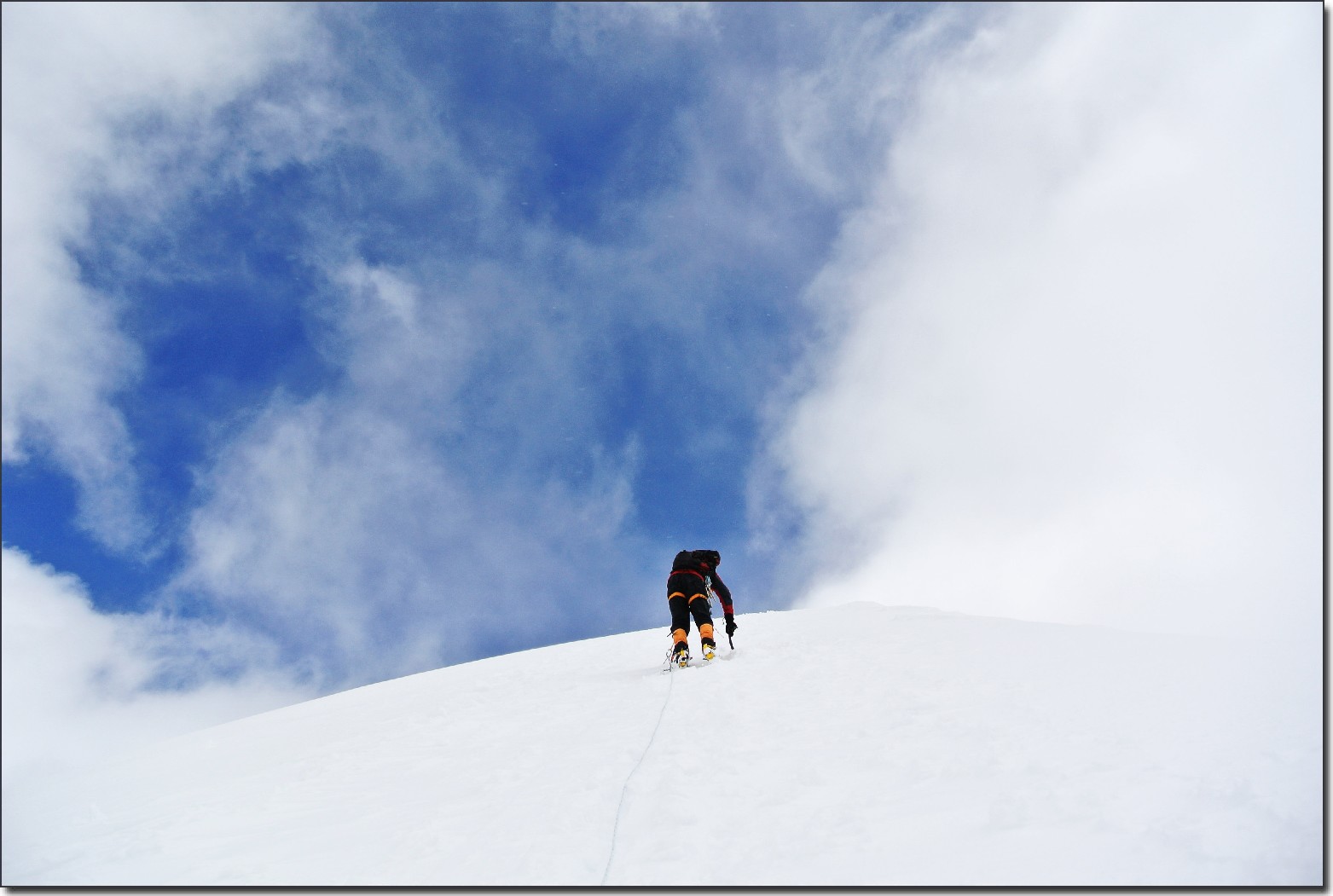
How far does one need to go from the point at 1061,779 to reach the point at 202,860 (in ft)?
19.0

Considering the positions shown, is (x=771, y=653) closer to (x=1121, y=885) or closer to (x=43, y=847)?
(x=1121, y=885)

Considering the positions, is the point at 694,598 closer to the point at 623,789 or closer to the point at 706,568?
the point at 706,568

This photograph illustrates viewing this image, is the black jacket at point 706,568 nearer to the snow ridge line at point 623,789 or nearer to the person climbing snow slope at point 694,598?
the person climbing snow slope at point 694,598

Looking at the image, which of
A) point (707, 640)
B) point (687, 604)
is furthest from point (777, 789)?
point (687, 604)

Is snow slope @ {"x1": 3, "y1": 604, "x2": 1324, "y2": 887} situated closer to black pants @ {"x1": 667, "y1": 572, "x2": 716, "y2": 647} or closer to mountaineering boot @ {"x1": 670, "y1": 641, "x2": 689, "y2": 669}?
mountaineering boot @ {"x1": 670, "y1": 641, "x2": 689, "y2": 669}

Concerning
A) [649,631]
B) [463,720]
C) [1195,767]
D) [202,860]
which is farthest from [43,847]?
[649,631]

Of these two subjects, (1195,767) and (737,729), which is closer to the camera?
(1195,767)

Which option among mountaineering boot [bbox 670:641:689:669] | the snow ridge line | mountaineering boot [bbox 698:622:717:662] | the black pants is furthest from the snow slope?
the black pants

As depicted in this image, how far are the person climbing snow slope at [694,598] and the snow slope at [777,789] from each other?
5.41 feet

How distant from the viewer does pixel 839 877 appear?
11.7ft

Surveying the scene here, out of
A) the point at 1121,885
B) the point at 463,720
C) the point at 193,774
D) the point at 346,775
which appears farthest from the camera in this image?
the point at 463,720

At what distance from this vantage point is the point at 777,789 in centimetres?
464

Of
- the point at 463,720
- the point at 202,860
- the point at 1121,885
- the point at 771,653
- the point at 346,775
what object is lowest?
the point at 1121,885

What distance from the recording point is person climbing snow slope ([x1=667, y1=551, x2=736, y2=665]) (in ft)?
31.3
